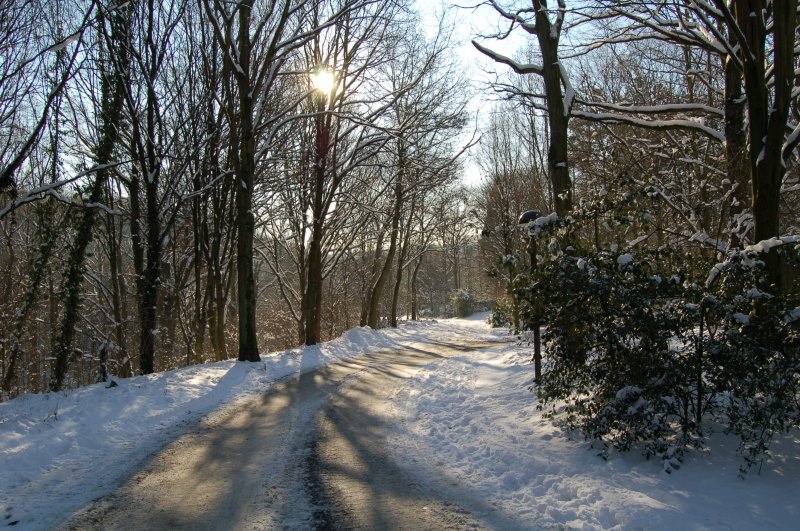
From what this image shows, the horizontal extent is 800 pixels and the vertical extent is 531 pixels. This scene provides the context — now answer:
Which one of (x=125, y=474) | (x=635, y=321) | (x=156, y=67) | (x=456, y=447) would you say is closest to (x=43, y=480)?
(x=125, y=474)

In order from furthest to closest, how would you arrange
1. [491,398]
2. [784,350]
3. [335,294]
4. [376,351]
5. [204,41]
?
[335,294], [376,351], [204,41], [491,398], [784,350]

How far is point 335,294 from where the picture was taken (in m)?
33.8

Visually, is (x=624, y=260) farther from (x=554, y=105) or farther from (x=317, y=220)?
(x=317, y=220)

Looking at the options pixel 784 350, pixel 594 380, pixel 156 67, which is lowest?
pixel 594 380

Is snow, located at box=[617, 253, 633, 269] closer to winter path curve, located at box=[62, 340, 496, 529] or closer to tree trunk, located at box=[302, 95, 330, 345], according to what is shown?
winter path curve, located at box=[62, 340, 496, 529]

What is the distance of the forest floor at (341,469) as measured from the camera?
3861mm

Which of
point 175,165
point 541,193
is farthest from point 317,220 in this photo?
point 541,193

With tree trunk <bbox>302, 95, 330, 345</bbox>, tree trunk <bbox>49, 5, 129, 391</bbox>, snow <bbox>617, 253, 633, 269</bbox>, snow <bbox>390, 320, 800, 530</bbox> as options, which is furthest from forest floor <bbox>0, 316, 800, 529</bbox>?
tree trunk <bbox>302, 95, 330, 345</bbox>

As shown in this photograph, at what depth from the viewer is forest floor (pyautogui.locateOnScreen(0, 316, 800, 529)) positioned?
12.7ft

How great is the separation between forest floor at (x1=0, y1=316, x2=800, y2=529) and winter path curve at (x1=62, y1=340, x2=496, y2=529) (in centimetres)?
2

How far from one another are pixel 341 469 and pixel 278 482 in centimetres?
70

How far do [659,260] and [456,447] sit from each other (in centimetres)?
317

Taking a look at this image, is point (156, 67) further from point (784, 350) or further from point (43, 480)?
point (784, 350)

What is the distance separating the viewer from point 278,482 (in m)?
4.67
